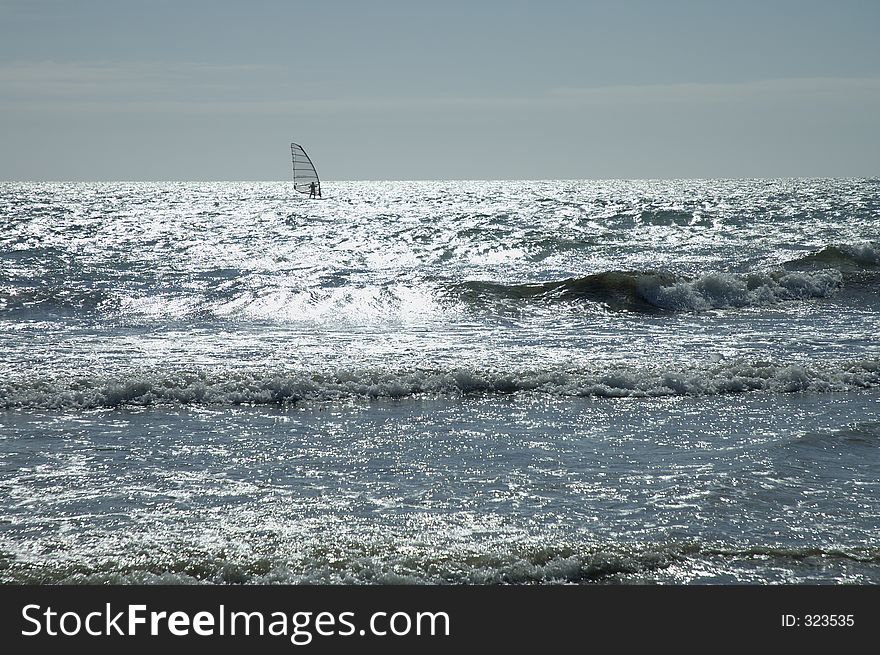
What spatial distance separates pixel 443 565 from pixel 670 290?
16.3m

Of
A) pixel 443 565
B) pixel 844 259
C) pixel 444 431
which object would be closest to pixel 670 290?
pixel 844 259

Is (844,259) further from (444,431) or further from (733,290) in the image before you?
(444,431)

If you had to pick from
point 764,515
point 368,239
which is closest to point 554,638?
point 764,515

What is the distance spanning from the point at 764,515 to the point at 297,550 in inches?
132

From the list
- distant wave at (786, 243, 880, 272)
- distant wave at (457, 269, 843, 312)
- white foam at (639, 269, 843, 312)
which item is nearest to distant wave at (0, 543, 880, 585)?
distant wave at (457, 269, 843, 312)

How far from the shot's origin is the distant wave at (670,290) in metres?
20.0

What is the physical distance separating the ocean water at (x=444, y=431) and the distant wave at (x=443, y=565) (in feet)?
0.06

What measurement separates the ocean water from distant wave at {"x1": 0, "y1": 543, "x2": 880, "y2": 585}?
2 centimetres

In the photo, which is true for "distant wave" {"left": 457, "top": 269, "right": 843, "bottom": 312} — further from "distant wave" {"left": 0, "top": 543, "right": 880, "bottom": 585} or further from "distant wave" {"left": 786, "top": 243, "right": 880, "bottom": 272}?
"distant wave" {"left": 0, "top": 543, "right": 880, "bottom": 585}

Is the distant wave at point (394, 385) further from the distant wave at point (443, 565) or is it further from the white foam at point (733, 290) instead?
the white foam at point (733, 290)

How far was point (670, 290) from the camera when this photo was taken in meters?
20.3

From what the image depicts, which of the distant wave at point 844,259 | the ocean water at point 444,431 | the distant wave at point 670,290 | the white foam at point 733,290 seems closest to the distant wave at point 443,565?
the ocean water at point 444,431

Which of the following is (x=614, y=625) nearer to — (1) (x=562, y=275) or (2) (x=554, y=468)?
(2) (x=554, y=468)

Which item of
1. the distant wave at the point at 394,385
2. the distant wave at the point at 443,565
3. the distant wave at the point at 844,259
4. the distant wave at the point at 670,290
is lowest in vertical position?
the distant wave at the point at 443,565
